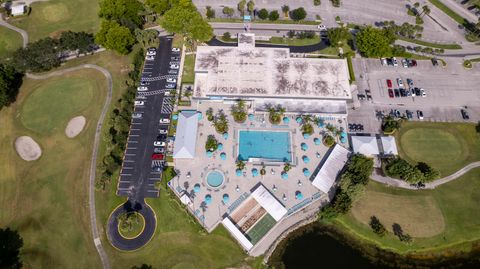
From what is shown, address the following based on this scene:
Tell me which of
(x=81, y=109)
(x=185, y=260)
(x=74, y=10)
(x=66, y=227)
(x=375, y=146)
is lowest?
(x=185, y=260)

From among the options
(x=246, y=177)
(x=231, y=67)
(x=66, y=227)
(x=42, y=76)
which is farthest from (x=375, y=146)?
(x=42, y=76)

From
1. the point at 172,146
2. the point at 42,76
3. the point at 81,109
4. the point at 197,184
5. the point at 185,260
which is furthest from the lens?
the point at 42,76

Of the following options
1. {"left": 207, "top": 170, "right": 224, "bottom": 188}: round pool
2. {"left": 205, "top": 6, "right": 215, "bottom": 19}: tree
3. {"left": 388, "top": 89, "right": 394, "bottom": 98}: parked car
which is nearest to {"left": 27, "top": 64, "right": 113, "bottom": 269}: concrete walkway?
{"left": 207, "top": 170, "right": 224, "bottom": 188}: round pool

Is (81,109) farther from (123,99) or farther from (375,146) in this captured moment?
(375,146)

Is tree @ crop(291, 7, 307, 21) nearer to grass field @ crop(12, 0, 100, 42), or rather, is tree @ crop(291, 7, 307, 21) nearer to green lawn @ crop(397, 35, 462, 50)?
green lawn @ crop(397, 35, 462, 50)

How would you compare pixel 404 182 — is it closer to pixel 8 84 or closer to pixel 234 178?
pixel 234 178

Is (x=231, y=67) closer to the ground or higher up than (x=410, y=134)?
higher up

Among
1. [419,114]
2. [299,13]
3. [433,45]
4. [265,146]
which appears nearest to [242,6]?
[299,13]

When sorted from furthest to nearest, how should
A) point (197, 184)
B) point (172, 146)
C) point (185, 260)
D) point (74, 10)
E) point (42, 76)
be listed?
point (74, 10) < point (42, 76) < point (172, 146) < point (197, 184) < point (185, 260)
